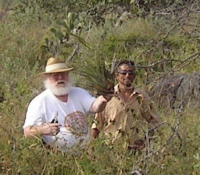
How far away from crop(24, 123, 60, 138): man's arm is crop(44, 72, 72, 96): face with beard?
43 centimetres

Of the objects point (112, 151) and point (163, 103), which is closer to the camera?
point (112, 151)

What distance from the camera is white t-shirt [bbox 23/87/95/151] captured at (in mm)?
4711

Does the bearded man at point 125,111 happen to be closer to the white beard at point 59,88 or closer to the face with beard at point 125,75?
the face with beard at point 125,75

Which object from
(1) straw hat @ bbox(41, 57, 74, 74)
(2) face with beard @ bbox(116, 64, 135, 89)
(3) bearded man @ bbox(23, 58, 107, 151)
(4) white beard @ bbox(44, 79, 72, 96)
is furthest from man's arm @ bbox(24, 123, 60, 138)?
(2) face with beard @ bbox(116, 64, 135, 89)

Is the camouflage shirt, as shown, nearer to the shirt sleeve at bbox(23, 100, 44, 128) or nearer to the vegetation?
the vegetation

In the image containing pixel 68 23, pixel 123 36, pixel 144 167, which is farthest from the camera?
pixel 123 36

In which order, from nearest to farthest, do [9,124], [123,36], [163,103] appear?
[9,124]
[163,103]
[123,36]

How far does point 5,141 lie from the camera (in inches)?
203

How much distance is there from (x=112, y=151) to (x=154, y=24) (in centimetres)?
563

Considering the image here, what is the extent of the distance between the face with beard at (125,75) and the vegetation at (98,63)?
0.33 ft

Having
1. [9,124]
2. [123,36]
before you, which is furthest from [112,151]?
[123,36]

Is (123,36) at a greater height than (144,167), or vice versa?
(123,36)

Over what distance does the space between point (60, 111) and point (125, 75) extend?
2.08ft

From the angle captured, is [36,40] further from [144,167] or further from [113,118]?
[144,167]
